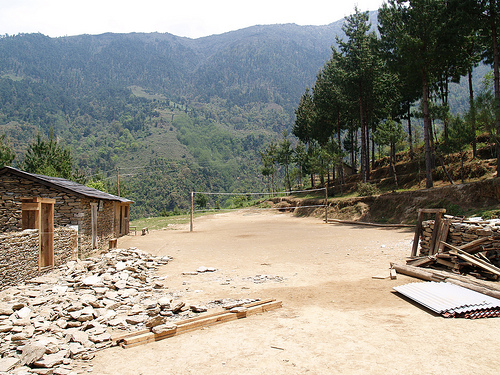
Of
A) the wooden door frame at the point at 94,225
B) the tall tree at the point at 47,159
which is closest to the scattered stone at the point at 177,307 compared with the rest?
the wooden door frame at the point at 94,225

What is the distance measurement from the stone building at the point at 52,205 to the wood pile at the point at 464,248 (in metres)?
11.0

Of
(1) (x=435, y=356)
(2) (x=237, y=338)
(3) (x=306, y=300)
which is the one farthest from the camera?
(3) (x=306, y=300)

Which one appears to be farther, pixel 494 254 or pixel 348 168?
pixel 348 168

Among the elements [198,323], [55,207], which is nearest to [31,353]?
[198,323]

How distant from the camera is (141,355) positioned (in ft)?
16.0

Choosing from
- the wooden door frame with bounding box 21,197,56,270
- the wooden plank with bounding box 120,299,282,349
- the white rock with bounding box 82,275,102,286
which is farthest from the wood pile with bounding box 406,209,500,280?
the wooden door frame with bounding box 21,197,56,270

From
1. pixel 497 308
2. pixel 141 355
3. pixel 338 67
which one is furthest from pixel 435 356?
pixel 338 67

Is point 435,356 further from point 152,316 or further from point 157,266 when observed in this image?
point 157,266

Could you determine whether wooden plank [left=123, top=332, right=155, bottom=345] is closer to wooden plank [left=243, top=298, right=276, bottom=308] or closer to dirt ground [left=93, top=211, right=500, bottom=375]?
dirt ground [left=93, top=211, right=500, bottom=375]

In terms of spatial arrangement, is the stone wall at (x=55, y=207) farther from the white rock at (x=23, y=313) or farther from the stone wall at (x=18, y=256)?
the white rock at (x=23, y=313)

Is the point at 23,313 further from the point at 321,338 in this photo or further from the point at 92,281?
the point at 321,338

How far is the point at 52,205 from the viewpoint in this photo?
34.7ft

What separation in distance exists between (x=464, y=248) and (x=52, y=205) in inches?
463

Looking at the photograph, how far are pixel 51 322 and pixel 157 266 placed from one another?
5992mm
